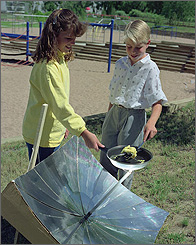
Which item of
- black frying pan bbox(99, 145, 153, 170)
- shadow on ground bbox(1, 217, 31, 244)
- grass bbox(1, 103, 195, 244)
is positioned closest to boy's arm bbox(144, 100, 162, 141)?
black frying pan bbox(99, 145, 153, 170)

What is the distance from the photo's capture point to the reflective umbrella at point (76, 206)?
2084 millimetres

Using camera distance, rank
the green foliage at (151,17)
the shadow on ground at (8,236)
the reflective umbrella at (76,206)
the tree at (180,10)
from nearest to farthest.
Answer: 1. the reflective umbrella at (76,206)
2. the shadow on ground at (8,236)
3. the green foliage at (151,17)
4. the tree at (180,10)

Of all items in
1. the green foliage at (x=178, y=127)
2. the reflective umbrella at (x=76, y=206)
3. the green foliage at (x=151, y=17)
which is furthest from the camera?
the green foliage at (x=151, y=17)

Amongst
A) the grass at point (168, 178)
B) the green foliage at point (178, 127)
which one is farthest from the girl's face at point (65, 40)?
the green foliage at point (178, 127)

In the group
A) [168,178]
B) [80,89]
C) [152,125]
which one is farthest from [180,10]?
[152,125]

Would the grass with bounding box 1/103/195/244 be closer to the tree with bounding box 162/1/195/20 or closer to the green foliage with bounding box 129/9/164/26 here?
the green foliage with bounding box 129/9/164/26

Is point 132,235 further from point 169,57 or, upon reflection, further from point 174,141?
point 169,57

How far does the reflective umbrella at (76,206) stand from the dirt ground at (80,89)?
10.9 feet

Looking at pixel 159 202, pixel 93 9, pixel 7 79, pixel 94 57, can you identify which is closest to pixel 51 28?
pixel 159 202

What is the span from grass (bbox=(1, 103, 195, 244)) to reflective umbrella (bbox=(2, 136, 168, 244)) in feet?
2.70

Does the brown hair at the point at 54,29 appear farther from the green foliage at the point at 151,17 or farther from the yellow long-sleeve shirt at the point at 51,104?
the green foliage at the point at 151,17

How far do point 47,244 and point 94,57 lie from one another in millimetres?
14599

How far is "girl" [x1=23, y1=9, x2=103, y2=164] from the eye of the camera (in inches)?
92.9

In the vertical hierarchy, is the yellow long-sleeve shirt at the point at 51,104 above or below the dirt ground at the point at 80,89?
above
